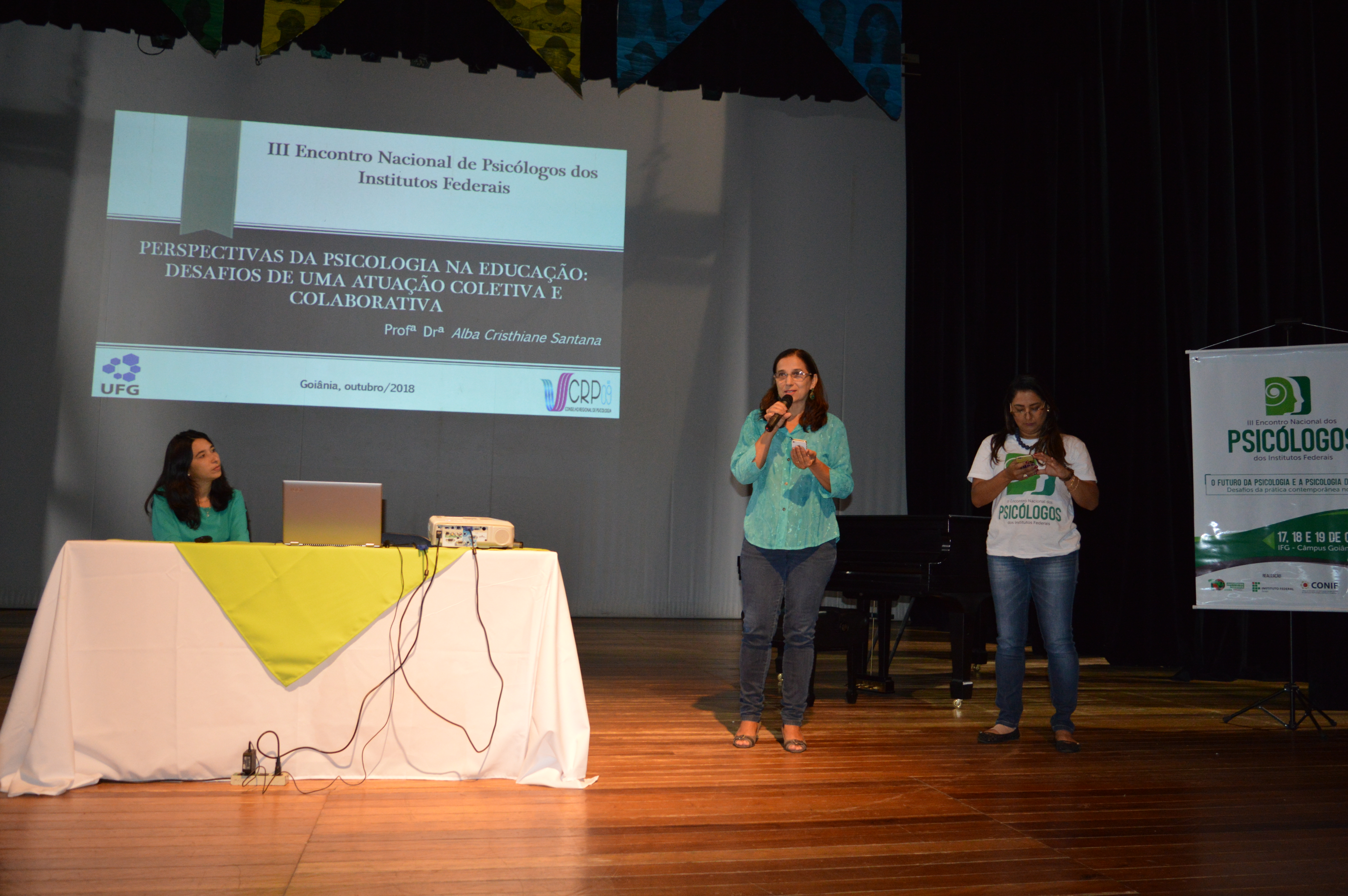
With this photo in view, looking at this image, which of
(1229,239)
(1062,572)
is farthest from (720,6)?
(1062,572)

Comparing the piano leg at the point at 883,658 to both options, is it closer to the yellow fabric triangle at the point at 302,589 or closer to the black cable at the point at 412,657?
the black cable at the point at 412,657

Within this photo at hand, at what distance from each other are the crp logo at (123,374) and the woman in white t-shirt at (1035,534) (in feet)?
21.3

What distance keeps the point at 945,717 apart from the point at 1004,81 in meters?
5.43

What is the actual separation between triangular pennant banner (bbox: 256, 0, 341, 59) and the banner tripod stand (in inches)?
250

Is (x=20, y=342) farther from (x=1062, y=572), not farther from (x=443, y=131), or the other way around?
(x=1062, y=572)

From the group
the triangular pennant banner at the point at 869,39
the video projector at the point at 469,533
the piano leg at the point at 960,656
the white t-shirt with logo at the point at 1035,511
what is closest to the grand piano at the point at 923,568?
the piano leg at the point at 960,656

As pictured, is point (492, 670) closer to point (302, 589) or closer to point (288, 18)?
point (302, 589)

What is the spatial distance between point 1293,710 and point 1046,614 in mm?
1388

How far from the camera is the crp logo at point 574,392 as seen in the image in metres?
7.73

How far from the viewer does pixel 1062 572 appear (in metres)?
3.48

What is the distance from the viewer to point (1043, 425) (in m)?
3.59

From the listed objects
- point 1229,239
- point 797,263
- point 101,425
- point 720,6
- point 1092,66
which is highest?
point 720,6

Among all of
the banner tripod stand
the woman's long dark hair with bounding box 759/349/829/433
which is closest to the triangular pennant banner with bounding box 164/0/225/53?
the woman's long dark hair with bounding box 759/349/829/433

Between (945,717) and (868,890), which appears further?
(945,717)
